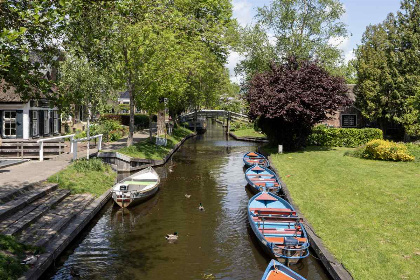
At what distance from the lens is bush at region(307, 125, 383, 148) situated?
3750 cm

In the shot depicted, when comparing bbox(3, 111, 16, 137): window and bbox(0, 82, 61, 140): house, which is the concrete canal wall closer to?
bbox(0, 82, 61, 140): house

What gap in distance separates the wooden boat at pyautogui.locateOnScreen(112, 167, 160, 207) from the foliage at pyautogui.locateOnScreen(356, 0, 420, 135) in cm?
2670

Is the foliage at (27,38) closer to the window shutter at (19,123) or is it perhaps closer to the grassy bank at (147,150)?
the grassy bank at (147,150)

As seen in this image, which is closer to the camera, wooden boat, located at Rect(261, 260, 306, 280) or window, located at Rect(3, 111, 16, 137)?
wooden boat, located at Rect(261, 260, 306, 280)

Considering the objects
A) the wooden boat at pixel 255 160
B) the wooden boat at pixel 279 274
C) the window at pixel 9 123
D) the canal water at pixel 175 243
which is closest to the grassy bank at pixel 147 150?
the canal water at pixel 175 243

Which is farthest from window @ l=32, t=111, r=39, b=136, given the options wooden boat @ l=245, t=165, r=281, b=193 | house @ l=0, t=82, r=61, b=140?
wooden boat @ l=245, t=165, r=281, b=193

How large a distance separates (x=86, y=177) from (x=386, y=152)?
788 inches

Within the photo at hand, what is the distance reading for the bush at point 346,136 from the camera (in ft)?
123

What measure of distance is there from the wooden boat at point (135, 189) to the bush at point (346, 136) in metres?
20.6

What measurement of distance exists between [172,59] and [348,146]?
1907cm

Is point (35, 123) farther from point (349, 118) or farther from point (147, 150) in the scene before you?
point (349, 118)

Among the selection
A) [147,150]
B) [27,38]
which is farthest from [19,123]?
[27,38]

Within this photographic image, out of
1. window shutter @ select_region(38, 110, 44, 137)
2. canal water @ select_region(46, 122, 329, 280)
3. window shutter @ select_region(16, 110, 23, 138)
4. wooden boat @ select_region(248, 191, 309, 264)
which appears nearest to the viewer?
canal water @ select_region(46, 122, 329, 280)

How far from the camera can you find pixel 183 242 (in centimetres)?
1501
